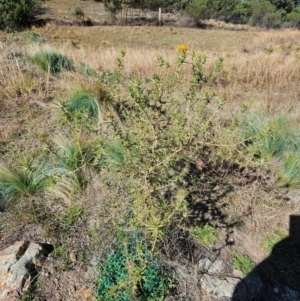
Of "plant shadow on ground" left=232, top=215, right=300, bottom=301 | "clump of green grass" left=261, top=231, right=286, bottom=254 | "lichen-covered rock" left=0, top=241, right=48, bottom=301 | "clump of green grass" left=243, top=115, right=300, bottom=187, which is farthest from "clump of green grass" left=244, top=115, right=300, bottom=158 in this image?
"lichen-covered rock" left=0, top=241, right=48, bottom=301

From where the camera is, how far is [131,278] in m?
1.19

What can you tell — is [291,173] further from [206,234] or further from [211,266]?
[211,266]

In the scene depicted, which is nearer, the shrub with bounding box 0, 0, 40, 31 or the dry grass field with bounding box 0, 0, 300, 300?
the dry grass field with bounding box 0, 0, 300, 300

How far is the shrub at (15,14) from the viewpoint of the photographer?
12383 mm

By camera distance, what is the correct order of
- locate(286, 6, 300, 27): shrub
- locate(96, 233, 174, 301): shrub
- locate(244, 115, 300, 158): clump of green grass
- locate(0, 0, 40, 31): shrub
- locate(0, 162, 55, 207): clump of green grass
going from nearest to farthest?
locate(96, 233, 174, 301): shrub
locate(0, 162, 55, 207): clump of green grass
locate(244, 115, 300, 158): clump of green grass
locate(0, 0, 40, 31): shrub
locate(286, 6, 300, 27): shrub

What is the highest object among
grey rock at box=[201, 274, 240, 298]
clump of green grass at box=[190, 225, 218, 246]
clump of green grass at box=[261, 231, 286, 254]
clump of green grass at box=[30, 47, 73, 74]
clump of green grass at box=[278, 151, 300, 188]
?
clump of green grass at box=[30, 47, 73, 74]

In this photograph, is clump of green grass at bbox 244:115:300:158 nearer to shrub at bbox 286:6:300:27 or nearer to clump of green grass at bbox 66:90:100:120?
clump of green grass at bbox 66:90:100:120

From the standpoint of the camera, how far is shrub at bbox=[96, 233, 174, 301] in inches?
49.5

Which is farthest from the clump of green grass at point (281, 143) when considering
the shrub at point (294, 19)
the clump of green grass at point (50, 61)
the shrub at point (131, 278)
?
the shrub at point (294, 19)

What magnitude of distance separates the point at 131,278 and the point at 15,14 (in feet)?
50.7

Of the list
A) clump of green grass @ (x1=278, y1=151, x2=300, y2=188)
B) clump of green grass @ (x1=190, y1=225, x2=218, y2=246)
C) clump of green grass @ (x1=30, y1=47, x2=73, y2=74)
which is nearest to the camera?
clump of green grass @ (x1=190, y1=225, x2=218, y2=246)

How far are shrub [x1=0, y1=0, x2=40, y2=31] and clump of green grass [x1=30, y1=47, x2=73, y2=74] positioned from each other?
10090mm

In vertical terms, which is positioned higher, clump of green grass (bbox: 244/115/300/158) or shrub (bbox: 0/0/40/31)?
shrub (bbox: 0/0/40/31)

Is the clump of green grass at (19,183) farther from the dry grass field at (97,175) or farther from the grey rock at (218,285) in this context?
the grey rock at (218,285)
